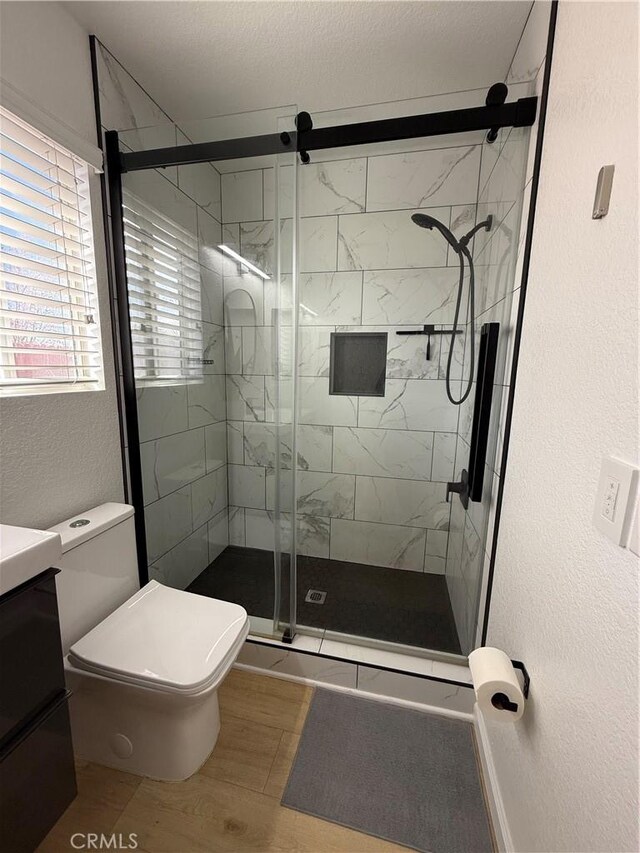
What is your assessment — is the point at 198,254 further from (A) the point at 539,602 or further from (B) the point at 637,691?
(B) the point at 637,691

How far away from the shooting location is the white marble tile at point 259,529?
1873mm

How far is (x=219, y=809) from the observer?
112 centimetres

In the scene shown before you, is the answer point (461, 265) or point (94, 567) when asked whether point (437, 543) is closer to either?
point (461, 265)

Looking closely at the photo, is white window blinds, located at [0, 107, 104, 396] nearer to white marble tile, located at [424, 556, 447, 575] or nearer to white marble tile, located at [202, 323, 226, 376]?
white marble tile, located at [202, 323, 226, 376]

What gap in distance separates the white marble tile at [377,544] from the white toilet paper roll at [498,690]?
1.18 meters

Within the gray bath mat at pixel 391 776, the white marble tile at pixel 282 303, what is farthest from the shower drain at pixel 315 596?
the white marble tile at pixel 282 303

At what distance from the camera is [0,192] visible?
1.04 meters

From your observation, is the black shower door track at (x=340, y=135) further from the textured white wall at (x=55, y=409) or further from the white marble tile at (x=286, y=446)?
the white marble tile at (x=286, y=446)

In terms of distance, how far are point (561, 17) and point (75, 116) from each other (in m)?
1.60

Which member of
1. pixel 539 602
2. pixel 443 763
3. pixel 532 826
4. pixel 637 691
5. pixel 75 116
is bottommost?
pixel 443 763

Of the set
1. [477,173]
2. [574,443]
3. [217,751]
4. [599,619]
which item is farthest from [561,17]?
[217,751]

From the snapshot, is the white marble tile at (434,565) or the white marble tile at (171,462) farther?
the white marble tile at (434,565)

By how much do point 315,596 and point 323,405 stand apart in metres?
1.10

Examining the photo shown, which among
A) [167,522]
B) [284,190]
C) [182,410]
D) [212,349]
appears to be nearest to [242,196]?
[284,190]
